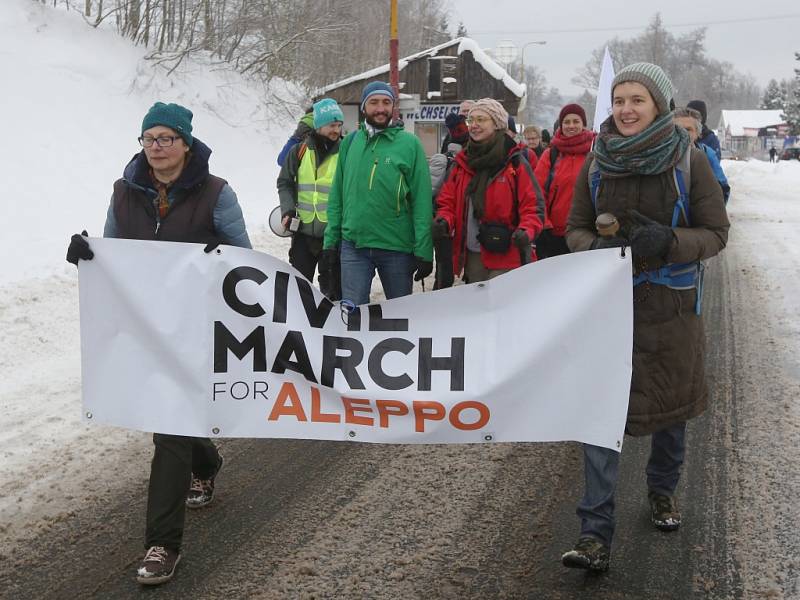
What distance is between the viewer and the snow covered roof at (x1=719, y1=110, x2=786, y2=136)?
367ft

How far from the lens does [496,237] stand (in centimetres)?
573

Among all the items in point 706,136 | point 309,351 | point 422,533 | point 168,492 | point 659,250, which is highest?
point 706,136

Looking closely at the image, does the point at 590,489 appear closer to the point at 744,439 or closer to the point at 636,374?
the point at 636,374

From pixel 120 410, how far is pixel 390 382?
120 centimetres

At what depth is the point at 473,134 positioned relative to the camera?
19.0 feet

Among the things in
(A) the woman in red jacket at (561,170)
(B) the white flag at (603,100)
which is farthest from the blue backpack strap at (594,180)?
(B) the white flag at (603,100)

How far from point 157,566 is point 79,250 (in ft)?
4.63

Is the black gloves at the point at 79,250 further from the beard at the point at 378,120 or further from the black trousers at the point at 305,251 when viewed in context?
the black trousers at the point at 305,251

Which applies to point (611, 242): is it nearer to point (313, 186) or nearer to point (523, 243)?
point (523, 243)

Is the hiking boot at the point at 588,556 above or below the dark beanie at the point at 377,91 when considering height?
below

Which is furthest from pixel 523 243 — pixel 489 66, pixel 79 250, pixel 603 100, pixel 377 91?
pixel 489 66

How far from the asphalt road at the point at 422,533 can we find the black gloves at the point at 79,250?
1340mm

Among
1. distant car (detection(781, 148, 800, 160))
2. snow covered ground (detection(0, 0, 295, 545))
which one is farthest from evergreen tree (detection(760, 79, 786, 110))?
snow covered ground (detection(0, 0, 295, 545))

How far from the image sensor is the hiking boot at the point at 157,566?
3.75 metres
